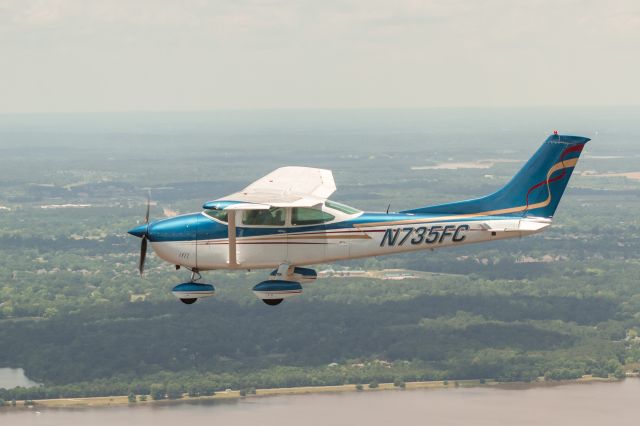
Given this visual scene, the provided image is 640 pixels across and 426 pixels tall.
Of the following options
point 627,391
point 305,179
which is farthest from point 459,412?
point 305,179

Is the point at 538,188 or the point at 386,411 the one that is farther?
the point at 386,411

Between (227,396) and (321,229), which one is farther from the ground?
(321,229)

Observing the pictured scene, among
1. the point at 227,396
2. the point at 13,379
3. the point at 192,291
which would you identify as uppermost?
the point at 192,291

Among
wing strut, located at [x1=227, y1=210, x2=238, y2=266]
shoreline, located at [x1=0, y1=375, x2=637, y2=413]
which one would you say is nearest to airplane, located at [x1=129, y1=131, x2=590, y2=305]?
wing strut, located at [x1=227, y1=210, x2=238, y2=266]

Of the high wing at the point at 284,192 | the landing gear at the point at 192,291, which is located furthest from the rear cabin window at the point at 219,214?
the landing gear at the point at 192,291

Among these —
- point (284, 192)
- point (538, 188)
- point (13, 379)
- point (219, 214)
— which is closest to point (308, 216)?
point (284, 192)

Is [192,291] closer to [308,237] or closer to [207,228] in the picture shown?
[207,228]

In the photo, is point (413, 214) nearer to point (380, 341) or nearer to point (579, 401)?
point (579, 401)
